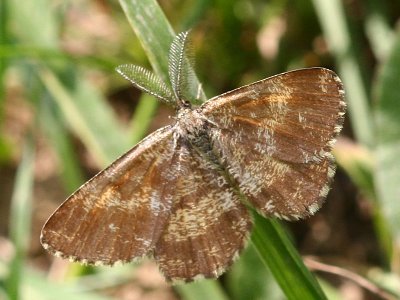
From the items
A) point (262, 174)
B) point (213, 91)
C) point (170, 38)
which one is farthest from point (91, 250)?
point (213, 91)

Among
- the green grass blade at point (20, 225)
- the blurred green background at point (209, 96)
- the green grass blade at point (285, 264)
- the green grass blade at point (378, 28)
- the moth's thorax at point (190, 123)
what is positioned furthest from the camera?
the green grass blade at point (378, 28)

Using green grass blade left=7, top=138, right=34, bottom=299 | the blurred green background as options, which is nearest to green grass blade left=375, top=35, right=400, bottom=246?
the blurred green background

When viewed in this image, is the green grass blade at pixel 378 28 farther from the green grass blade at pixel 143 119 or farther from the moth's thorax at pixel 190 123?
the moth's thorax at pixel 190 123

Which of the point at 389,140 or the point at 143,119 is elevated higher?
the point at 143,119

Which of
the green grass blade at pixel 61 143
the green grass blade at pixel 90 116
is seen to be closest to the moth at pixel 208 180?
the green grass blade at pixel 90 116

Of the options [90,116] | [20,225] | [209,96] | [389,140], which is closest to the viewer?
[389,140]

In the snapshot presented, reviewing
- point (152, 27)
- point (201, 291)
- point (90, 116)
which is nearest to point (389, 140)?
point (201, 291)

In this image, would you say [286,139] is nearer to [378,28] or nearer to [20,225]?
[20,225]

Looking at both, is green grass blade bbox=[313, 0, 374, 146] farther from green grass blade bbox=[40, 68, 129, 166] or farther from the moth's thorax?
the moth's thorax
